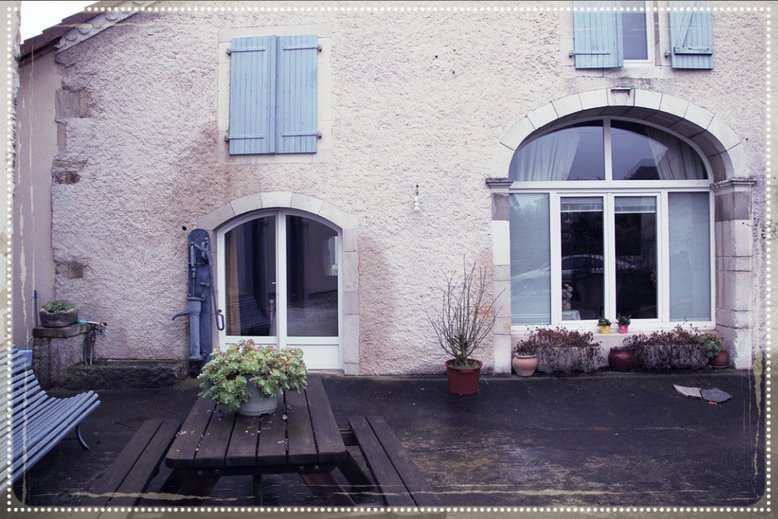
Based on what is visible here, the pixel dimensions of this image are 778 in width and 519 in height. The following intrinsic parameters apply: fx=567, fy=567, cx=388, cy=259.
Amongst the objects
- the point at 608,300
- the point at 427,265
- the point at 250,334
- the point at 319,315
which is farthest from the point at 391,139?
the point at 608,300

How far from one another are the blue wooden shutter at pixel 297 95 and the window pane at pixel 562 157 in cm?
245

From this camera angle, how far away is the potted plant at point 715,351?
6.32 m

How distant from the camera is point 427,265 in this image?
6.26 m

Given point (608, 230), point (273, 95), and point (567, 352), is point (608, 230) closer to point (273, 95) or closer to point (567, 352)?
point (567, 352)

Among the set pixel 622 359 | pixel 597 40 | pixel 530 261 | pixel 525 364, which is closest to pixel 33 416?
pixel 525 364

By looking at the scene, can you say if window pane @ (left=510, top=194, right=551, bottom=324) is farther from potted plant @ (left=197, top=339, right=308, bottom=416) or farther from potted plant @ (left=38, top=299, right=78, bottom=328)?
potted plant @ (left=38, top=299, right=78, bottom=328)

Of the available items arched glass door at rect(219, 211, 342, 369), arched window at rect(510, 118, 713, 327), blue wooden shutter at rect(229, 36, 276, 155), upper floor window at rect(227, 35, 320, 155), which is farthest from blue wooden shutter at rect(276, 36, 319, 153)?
arched window at rect(510, 118, 713, 327)

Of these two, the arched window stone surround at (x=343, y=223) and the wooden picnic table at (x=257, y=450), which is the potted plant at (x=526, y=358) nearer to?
the arched window stone surround at (x=343, y=223)

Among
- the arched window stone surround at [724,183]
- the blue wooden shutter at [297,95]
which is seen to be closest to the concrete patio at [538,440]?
the arched window stone surround at [724,183]

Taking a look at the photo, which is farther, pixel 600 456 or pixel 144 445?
pixel 600 456

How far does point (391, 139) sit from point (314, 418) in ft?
12.5

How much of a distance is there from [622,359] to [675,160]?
8.26 ft

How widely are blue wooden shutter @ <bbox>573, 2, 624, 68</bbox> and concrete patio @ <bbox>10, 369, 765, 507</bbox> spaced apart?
347 cm

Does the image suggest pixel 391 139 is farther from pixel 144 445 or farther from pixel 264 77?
pixel 144 445
